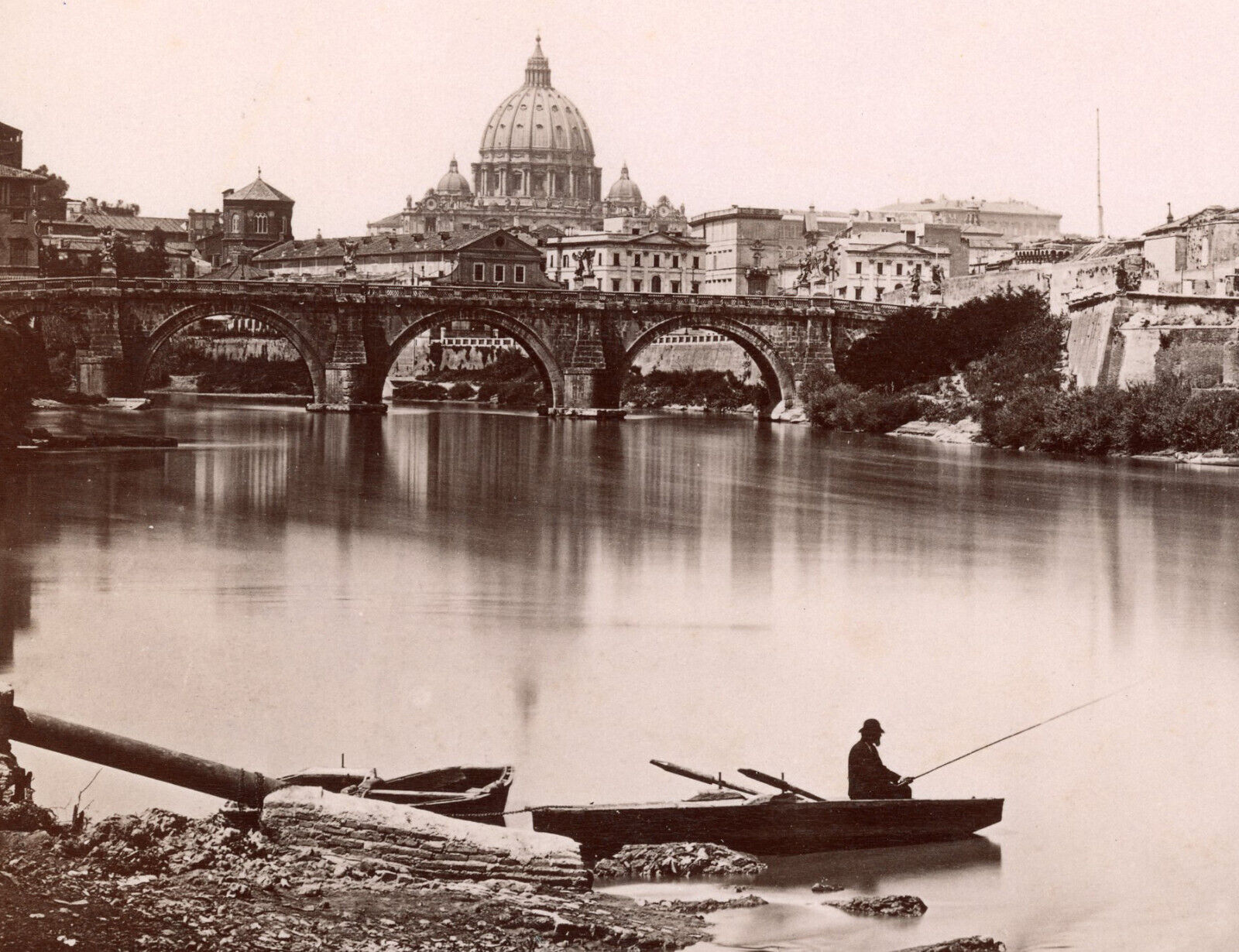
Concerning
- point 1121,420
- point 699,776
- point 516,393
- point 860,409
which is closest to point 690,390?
point 516,393

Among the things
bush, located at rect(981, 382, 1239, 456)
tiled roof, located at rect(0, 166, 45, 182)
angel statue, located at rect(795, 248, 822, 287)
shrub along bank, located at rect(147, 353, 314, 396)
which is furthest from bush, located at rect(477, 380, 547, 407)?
bush, located at rect(981, 382, 1239, 456)

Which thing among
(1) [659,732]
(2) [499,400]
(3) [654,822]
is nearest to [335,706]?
(1) [659,732]

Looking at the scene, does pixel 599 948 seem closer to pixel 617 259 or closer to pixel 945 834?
pixel 945 834

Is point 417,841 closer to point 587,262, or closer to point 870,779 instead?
point 870,779

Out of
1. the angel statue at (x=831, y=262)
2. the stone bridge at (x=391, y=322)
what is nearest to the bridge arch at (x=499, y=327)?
the stone bridge at (x=391, y=322)

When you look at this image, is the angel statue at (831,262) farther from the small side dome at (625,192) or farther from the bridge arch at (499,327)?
the small side dome at (625,192)

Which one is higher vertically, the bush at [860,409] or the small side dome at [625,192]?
the small side dome at [625,192]

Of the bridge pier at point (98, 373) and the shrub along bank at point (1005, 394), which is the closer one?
the shrub along bank at point (1005, 394)
